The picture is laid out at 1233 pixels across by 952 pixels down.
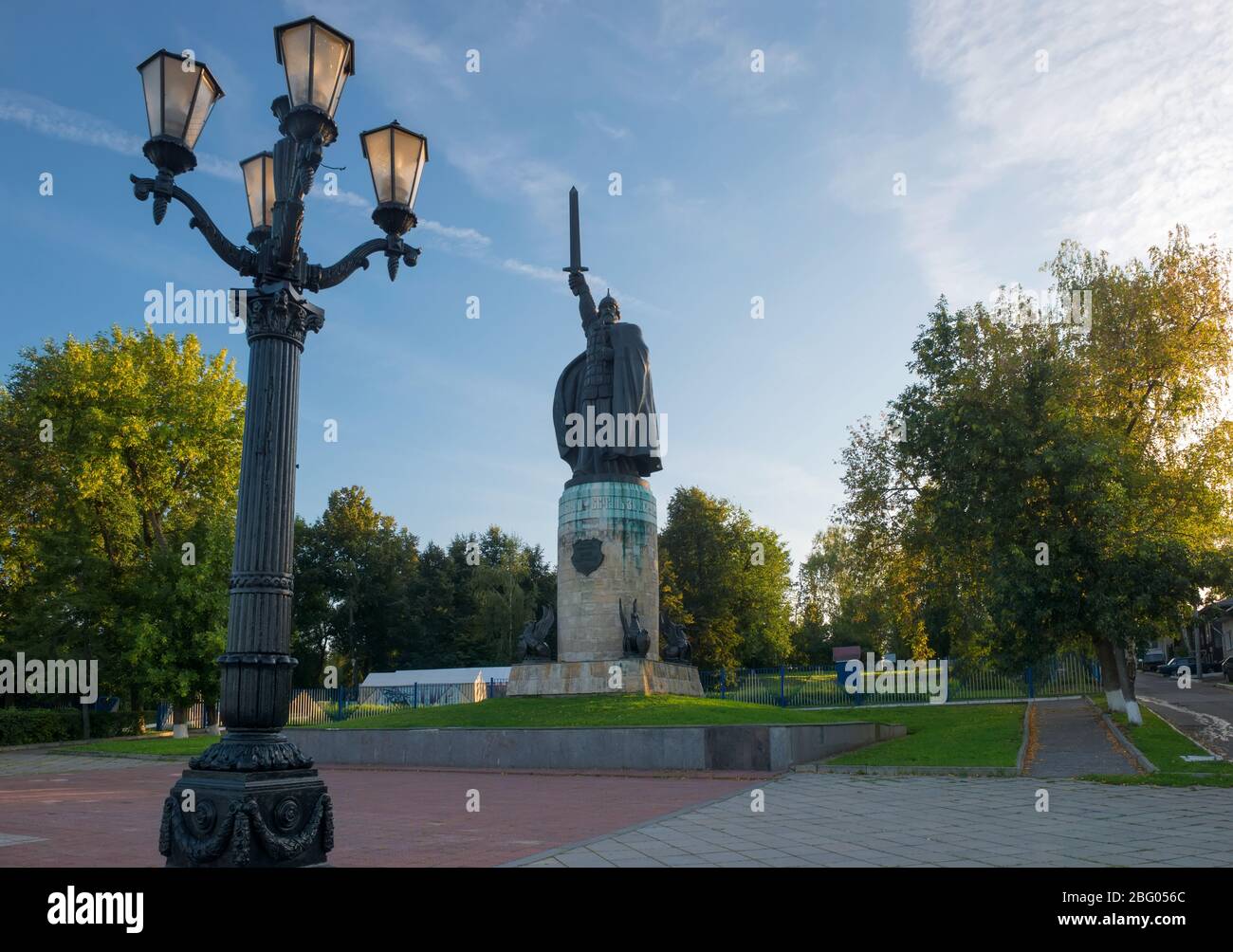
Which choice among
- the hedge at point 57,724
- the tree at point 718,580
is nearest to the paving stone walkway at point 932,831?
the hedge at point 57,724

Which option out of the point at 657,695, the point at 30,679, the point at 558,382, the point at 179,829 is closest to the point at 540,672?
the point at 657,695

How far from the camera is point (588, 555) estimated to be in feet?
81.6

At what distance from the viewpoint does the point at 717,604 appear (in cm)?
5253

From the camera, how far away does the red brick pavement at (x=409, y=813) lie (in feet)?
27.8

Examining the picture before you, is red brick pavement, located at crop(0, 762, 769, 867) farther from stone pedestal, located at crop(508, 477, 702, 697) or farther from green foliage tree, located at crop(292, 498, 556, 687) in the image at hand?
green foliage tree, located at crop(292, 498, 556, 687)

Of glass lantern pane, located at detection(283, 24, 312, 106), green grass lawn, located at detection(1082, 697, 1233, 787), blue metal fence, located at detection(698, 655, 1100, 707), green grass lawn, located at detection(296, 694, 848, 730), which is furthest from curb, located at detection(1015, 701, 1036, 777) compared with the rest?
glass lantern pane, located at detection(283, 24, 312, 106)

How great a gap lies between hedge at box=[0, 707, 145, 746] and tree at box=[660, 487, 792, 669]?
25915 millimetres

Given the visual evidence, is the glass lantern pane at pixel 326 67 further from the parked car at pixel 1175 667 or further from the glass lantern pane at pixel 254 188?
the parked car at pixel 1175 667

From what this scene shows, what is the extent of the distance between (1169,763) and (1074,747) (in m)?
2.19

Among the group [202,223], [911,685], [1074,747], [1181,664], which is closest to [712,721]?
[1074,747]

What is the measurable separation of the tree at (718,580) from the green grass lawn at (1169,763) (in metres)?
31.3
